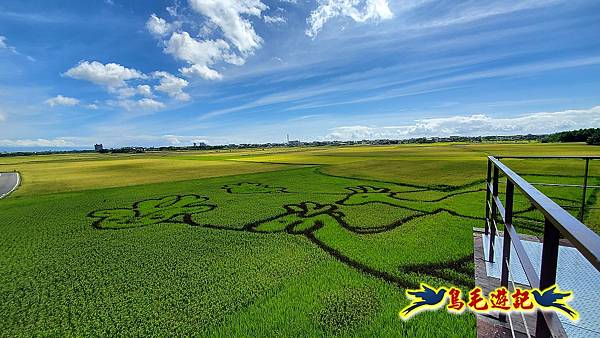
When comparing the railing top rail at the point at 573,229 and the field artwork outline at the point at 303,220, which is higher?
the railing top rail at the point at 573,229

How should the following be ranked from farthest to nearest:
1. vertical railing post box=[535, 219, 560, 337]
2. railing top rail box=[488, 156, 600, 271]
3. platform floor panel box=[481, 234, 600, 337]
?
platform floor panel box=[481, 234, 600, 337] < vertical railing post box=[535, 219, 560, 337] < railing top rail box=[488, 156, 600, 271]

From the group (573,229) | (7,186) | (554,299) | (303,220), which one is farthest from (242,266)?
(7,186)

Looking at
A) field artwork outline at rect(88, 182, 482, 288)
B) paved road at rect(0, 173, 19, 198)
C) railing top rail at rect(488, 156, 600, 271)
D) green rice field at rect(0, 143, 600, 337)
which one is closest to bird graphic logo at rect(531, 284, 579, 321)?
railing top rail at rect(488, 156, 600, 271)

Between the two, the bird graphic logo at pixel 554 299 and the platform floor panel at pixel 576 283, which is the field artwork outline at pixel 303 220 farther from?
the bird graphic logo at pixel 554 299

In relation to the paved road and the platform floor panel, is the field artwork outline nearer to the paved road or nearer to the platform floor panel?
the platform floor panel

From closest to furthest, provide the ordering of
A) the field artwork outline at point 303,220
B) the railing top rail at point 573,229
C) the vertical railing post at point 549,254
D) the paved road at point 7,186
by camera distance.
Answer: the railing top rail at point 573,229, the vertical railing post at point 549,254, the field artwork outline at point 303,220, the paved road at point 7,186

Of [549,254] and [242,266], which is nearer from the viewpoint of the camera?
[549,254]

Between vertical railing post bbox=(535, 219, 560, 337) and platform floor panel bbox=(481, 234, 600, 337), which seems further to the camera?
platform floor panel bbox=(481, 234, 600, 337)

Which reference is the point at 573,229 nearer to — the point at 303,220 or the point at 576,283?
the point at 576,283

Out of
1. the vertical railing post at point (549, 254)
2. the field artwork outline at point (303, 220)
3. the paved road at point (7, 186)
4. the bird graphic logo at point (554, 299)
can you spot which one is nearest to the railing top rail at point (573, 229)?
the vertical railing post at point (549, 254)

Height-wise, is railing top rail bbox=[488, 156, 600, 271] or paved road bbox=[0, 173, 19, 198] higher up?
railing top rail bbox=[488, 156, 600, 271]

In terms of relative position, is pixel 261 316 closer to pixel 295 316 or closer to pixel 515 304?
pixel 295 316
